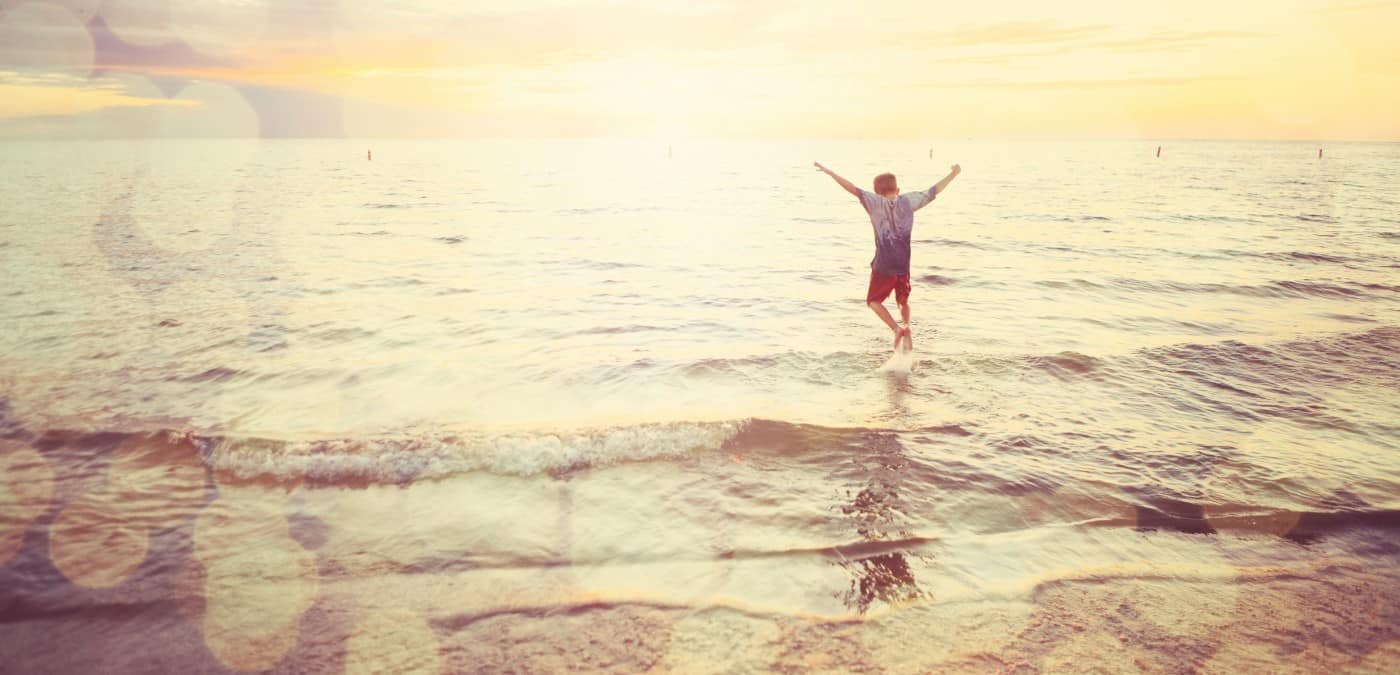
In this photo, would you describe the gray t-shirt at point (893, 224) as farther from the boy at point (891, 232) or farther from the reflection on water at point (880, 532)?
the reflection on water at point (880, 532)

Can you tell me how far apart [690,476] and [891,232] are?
4.59 meters

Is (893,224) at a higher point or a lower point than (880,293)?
higher

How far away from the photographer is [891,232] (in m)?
8.75

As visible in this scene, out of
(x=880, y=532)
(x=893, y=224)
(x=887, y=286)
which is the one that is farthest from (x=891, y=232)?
(x=880, y=532)

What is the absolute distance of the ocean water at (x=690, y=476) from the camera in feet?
12.0

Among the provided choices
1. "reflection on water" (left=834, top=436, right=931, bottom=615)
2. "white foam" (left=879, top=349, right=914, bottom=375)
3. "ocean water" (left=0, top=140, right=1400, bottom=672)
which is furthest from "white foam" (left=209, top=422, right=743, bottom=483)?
"white foam" (left=879, top=349, right=914, bottom=375)

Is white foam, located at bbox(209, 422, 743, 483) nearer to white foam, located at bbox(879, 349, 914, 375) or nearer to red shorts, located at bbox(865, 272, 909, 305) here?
white foam, located at bbox(879, 349, 914, 375)

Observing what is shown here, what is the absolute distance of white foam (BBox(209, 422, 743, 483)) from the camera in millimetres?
5863

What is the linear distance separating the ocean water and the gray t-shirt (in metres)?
1.30

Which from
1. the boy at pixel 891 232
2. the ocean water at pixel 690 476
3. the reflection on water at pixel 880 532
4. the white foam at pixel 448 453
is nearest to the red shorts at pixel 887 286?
the boy at pixel 891 232

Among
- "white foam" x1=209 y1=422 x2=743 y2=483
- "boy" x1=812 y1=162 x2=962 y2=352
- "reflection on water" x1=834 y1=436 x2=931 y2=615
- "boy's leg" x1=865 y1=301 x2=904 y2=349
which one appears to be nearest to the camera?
"reflection on water" x1=834 y1=436 x2=931 y2=615

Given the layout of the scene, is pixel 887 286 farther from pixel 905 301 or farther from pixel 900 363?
pixel 900 363

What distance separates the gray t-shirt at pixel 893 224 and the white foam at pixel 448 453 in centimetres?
369

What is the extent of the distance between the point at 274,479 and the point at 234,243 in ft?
56.9
